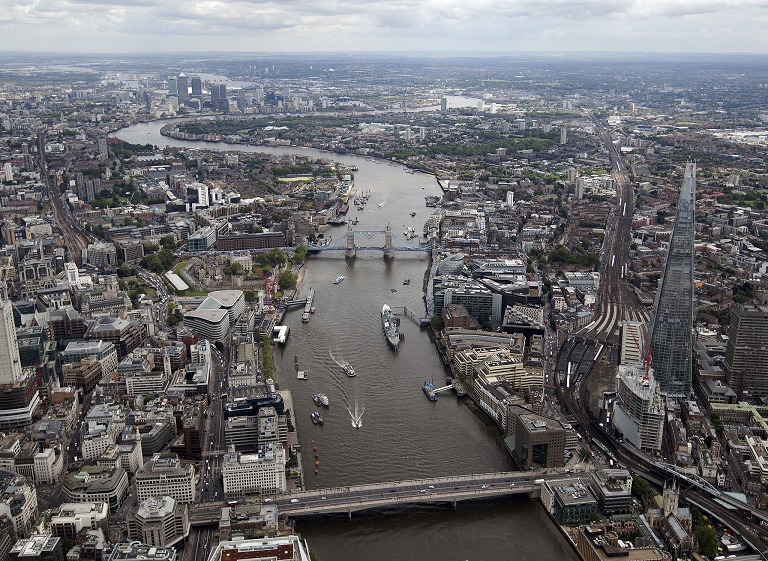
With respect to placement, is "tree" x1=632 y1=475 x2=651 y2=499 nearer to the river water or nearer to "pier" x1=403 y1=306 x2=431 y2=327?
the river water

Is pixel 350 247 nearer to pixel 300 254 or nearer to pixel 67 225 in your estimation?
pixel 300 254

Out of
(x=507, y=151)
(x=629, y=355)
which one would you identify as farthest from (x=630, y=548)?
(x=507, y=151)

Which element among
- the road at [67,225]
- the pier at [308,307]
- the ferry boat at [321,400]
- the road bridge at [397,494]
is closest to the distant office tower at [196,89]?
the road at [67,225]

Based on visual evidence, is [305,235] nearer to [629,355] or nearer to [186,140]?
[629,355]

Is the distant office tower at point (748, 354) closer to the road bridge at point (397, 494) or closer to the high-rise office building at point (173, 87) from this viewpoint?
the road bridge at point (397, 494)

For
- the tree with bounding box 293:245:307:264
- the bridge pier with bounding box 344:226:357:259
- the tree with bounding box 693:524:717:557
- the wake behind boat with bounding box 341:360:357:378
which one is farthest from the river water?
the bridge pier with bounding box 344:226:357:259

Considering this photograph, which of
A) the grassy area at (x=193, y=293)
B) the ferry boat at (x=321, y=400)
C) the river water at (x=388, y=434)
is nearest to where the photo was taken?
the river water at (x=388, y=434)

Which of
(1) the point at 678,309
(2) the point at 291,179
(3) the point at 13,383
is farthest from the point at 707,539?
(2) the point at 291,179
